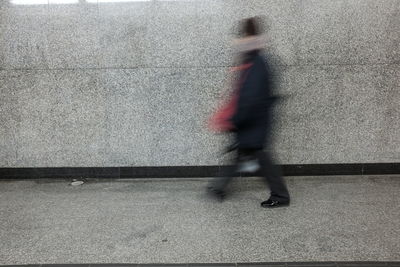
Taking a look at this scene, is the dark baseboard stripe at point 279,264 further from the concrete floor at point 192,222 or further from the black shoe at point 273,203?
the black shoe at point 273,203

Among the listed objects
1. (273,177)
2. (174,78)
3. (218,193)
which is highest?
(174,78)

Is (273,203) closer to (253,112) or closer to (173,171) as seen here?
(253,112)

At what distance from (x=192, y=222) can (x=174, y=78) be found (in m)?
1.90

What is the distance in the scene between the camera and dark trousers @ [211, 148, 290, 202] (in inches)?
151

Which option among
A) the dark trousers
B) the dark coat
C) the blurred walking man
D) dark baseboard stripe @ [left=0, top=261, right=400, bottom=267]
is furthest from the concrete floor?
the dark coat

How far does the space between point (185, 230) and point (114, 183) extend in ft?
5.47

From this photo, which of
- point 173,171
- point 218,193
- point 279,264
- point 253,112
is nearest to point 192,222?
point 218,193

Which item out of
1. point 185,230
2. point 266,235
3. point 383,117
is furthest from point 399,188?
point 185,230

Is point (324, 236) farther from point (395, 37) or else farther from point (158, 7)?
point (158, 7)

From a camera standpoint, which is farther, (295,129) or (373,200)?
(295,129)

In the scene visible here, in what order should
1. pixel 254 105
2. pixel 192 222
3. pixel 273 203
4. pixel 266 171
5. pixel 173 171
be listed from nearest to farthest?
pixel 254 105 → pixel 192 222 → pixel 266 171 → pixel 273 203 → pixel 173 171

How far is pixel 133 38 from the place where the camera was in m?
4.73

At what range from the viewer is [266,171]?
389cm

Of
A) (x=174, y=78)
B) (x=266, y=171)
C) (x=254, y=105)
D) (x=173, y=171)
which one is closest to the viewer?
(x=254, y=105)
